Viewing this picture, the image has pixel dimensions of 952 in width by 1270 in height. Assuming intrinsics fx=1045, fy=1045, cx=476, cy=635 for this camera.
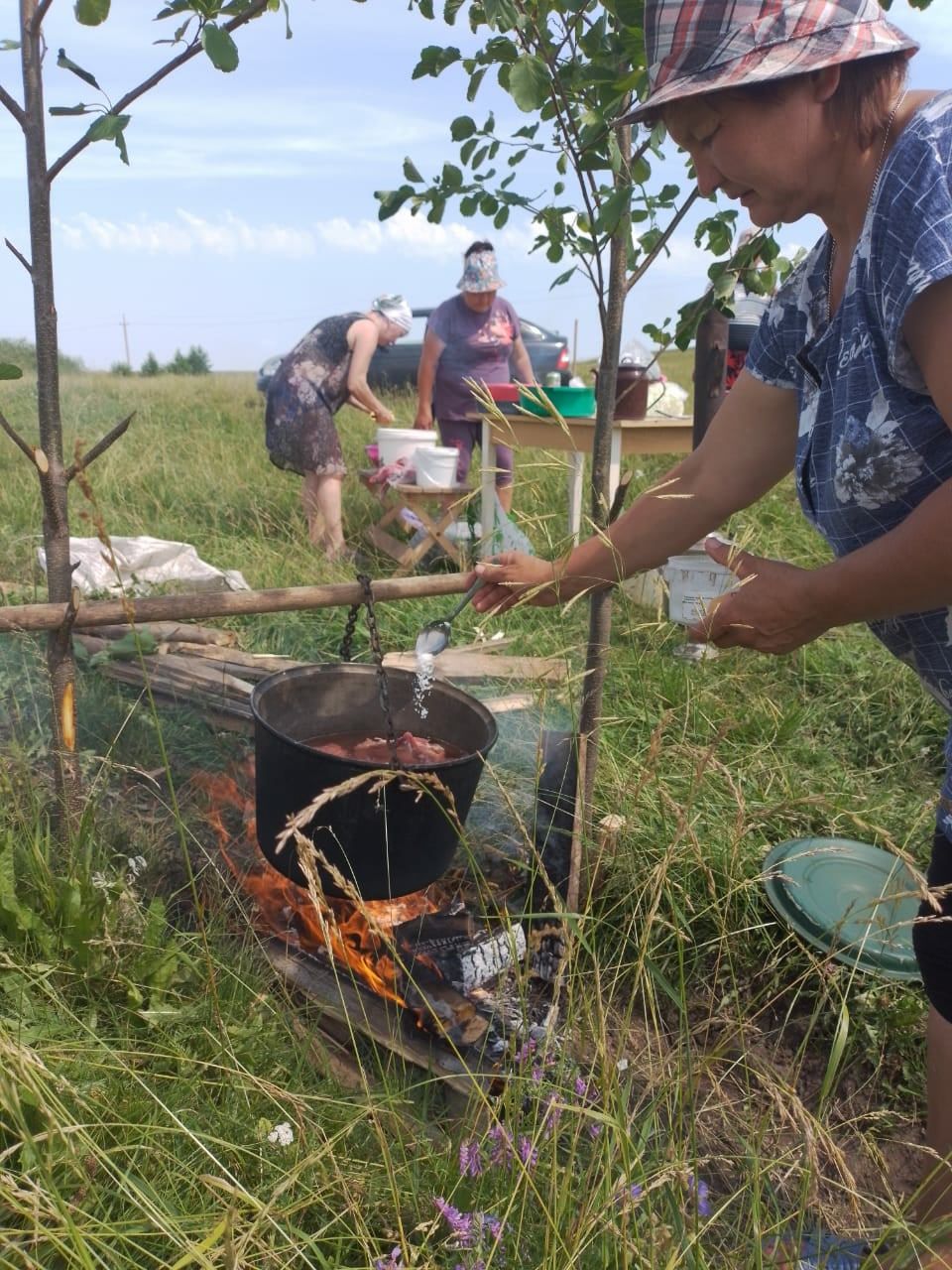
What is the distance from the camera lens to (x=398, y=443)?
7480 millimetres

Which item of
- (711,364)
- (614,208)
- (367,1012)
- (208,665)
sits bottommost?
(367,1012)

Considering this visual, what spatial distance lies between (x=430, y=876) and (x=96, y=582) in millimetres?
3947

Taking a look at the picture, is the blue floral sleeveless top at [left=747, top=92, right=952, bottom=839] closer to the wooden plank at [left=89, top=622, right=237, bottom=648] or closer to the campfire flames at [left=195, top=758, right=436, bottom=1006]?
the campfire flames at [left=195, top=758, right=436, bottom=1006]

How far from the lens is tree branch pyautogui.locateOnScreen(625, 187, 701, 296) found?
2723 millimetres

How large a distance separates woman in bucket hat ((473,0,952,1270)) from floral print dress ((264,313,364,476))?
5479mm

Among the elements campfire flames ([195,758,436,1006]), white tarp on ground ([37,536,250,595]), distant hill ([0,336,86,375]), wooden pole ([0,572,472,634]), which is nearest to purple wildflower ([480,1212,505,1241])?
campfire flames ([195,758,436,1006])

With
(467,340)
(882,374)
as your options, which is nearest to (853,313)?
(882,374)

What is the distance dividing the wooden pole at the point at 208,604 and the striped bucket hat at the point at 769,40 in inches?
46.4

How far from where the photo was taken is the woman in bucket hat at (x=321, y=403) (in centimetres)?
711

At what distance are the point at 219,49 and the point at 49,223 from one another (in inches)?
22.1

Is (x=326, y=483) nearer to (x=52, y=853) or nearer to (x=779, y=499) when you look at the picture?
(x=779, y=499)

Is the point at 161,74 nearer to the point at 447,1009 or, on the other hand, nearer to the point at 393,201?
the point at 393,201

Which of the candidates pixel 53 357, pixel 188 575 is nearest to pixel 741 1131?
pixel 53 357

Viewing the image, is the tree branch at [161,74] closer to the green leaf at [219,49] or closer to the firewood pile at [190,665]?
the green leaf at [219,49]
